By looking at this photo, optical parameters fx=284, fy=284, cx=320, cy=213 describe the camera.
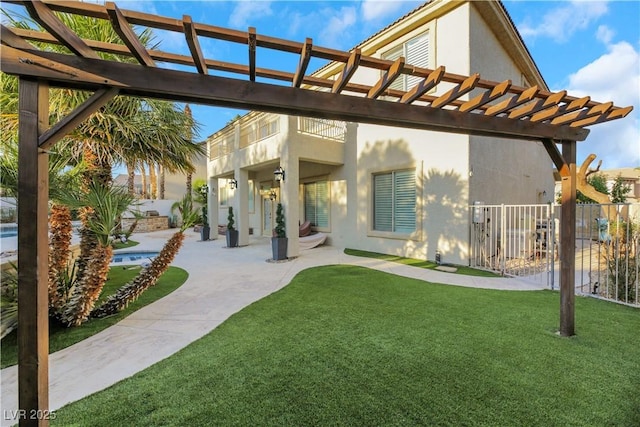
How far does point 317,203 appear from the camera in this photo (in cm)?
1537

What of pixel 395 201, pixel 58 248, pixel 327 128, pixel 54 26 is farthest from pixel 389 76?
pixel 327 128

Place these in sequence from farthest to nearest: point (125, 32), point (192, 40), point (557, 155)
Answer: point (557, 155)
point (192, 40)
point (125, 32)

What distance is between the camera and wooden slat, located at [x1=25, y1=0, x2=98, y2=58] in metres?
1.98

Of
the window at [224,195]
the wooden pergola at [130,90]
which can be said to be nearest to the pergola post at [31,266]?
the wooden pergola at [130,90]

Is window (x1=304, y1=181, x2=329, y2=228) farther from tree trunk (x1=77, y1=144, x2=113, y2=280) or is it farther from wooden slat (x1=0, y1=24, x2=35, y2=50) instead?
wooden slat (x1=0, y1=24, x2=35, y2=50)

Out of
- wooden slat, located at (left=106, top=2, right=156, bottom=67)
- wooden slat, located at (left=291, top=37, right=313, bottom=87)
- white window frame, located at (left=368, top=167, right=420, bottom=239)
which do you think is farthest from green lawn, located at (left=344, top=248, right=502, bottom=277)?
wooden slat, located at (left=106, top=2, right=156, bottom=67)

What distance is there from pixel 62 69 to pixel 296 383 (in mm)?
3662

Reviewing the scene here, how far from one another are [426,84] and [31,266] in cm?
394

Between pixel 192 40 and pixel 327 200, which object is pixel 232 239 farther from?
pixel 192 40

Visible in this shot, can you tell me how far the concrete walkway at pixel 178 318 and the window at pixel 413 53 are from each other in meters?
6.87

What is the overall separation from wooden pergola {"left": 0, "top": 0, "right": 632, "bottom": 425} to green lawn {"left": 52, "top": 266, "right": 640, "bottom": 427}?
1156mm

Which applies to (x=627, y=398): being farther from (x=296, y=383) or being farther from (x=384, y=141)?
(x=384, y=141)

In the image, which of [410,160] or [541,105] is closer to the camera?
[541,105]

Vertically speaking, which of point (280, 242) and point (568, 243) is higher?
point (568, 243)
